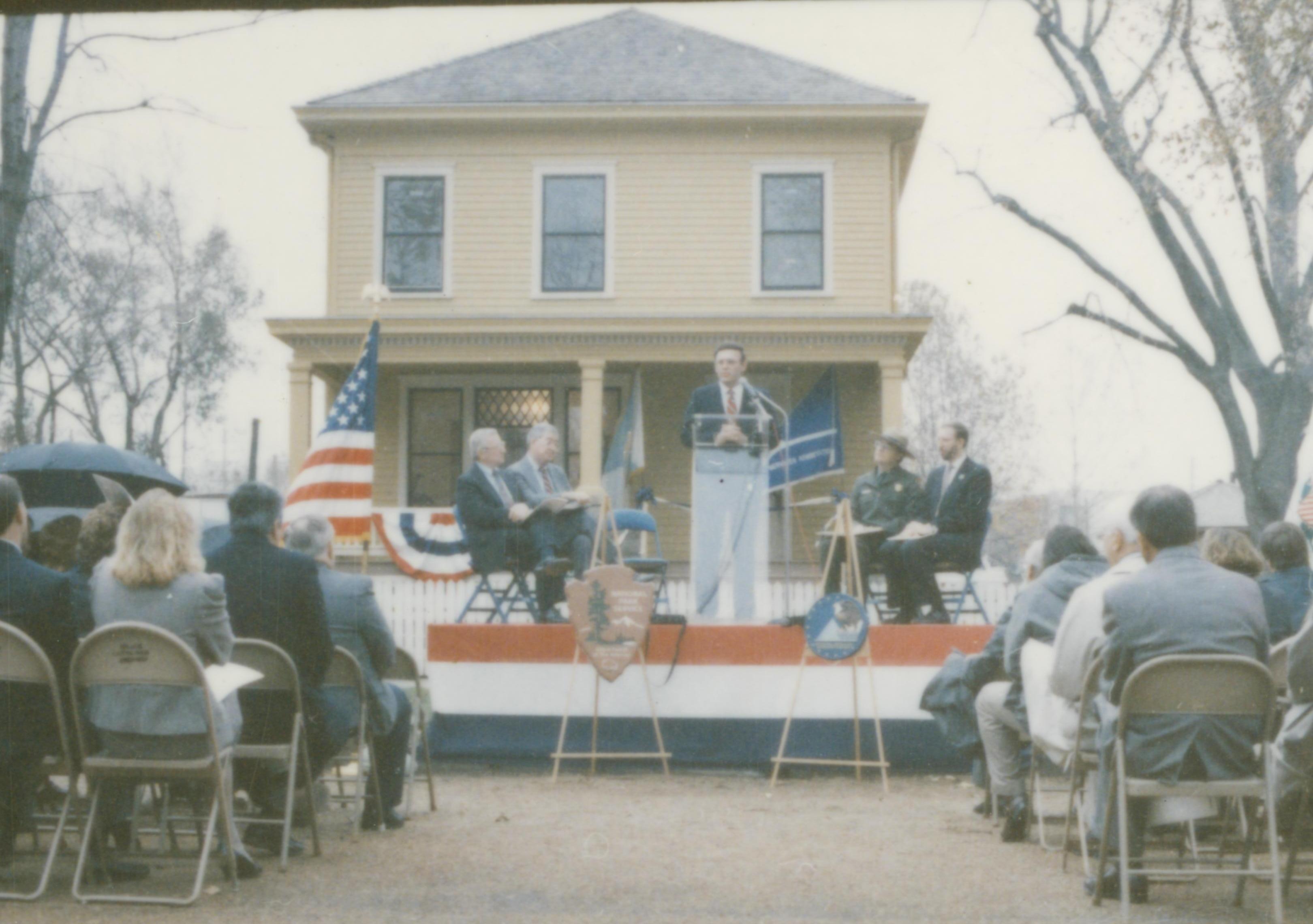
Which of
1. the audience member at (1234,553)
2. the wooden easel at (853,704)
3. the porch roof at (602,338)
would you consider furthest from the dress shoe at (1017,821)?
the porch roof at (602,338)

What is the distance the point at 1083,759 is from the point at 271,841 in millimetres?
3303

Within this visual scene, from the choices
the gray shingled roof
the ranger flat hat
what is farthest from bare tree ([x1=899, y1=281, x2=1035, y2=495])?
the ranger flat hat

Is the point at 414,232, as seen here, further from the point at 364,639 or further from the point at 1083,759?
the point at 1083,759

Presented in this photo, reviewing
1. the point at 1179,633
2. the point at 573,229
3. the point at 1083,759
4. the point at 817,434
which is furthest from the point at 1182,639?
the point at 573,229

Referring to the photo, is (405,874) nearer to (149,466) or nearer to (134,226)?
(149,466)

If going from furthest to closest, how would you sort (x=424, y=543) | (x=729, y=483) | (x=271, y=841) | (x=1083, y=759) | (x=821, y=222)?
(x=821, y=222)
(x=424, y=543)
(x=729, y=483)
(x=271, y=841)
(x=1083, y=759)

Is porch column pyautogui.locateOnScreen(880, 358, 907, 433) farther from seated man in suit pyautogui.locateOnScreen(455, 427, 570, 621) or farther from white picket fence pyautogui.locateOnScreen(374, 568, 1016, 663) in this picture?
seated man in suit pyautogui.locateOnScreen(455, 427, 570, 621)

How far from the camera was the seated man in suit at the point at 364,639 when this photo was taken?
6.38m

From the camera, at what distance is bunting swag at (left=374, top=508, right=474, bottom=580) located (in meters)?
16.0

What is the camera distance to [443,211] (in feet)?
60.1

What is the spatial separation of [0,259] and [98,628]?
4.34 m

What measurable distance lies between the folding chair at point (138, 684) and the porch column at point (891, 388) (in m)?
12.4

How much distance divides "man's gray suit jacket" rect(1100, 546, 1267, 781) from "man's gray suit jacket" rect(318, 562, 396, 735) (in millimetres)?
3122

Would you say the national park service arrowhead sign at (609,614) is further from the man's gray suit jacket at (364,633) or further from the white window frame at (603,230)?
the white window frame at (603,230)
